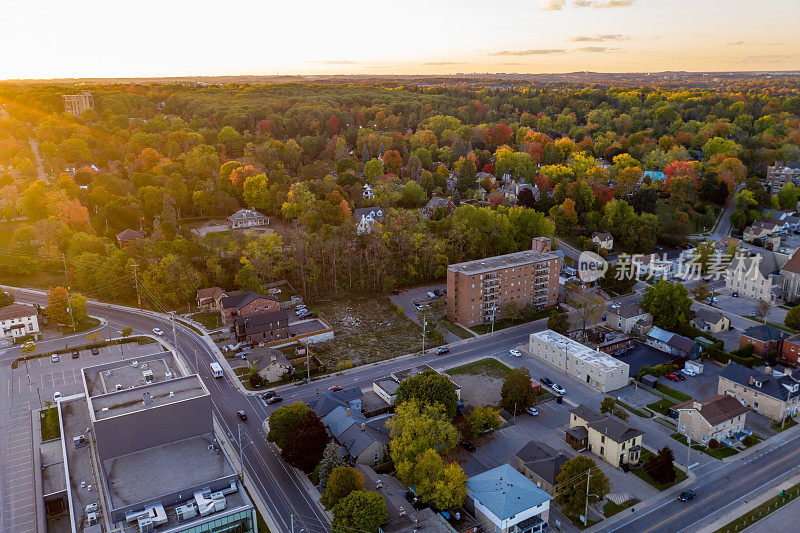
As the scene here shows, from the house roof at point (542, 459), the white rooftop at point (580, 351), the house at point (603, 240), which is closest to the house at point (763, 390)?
the white rooftop at point (580, 351)

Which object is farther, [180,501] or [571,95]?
[571,95]

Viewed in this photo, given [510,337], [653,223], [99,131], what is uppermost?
[99,131]

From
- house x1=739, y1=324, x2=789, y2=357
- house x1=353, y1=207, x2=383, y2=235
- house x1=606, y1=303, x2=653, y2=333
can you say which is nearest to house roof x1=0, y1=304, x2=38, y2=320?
house x1=353, y1=207, x2=383, y2=235

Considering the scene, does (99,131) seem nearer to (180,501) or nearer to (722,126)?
(180,501)

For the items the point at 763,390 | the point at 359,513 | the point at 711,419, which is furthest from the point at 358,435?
the point at 763,390

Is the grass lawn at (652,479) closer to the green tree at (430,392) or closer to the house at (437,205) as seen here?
the green tree at (430,392)

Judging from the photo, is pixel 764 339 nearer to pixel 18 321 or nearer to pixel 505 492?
pixel 505 492

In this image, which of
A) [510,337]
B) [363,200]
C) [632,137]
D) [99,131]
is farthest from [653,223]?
[99,131]
